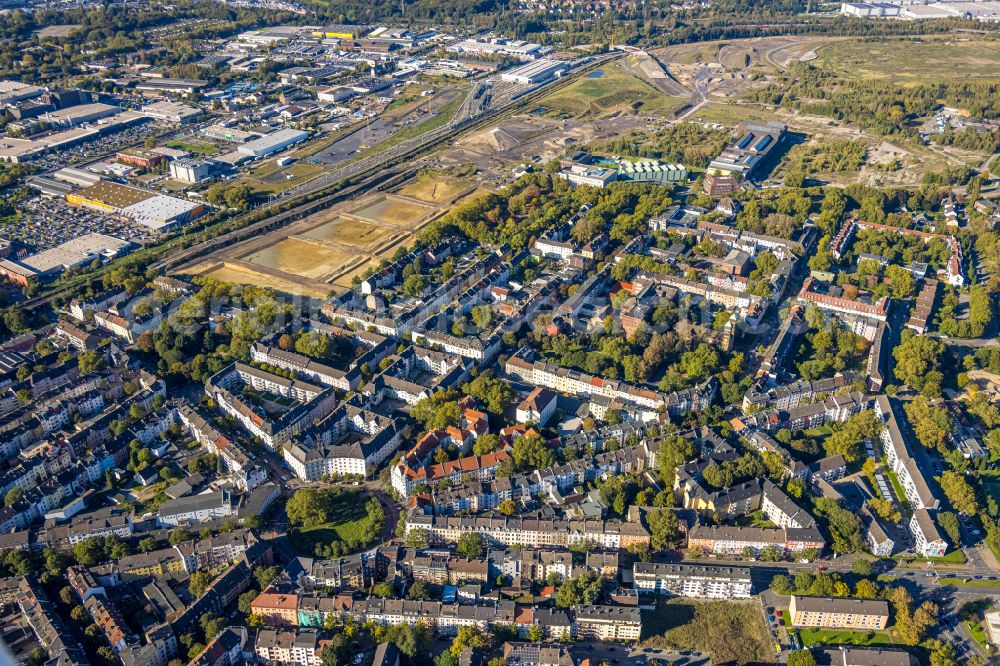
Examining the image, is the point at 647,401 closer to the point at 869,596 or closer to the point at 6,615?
the point at 869,596

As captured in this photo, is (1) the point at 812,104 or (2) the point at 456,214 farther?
(1) the point at 812,104

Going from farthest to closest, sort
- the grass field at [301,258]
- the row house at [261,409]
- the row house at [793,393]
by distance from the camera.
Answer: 1. the grass field at [301,258]
2. the row house at [793,393]
3. the row house at [261,409]

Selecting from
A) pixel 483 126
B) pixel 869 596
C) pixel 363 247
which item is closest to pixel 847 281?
pixel 869 596

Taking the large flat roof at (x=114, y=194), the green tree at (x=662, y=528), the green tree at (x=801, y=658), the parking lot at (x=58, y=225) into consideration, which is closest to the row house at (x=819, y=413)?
the green tree at (x=662, y=528)

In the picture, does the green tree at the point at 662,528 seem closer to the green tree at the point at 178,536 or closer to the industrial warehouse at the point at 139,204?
the green tree at the point at 178,536

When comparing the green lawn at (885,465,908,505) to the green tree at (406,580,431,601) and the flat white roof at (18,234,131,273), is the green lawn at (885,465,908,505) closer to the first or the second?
the green tree at (406,580,431,601)

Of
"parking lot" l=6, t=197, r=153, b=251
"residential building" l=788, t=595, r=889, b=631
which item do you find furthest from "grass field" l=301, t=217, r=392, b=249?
"residential building" l=788, t=595, r=889, b=631
